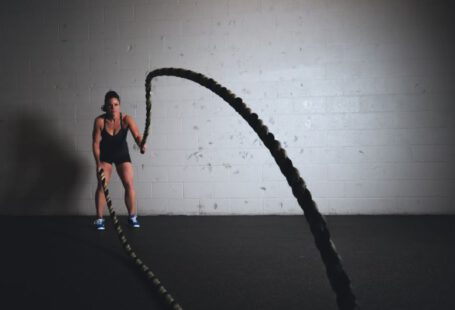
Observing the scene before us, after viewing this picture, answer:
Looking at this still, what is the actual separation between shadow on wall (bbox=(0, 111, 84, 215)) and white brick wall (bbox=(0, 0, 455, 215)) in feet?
0.05

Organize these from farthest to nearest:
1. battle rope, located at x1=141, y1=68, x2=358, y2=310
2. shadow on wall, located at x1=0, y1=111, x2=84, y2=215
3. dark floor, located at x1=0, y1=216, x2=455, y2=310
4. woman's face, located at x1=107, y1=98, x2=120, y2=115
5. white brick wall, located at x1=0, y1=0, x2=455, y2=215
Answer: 1. shadow on wall, located at x1=0, y1=111, x2=84, y2=215
2. white brick wall, located at x1=0, y1=0, x2=455, y2=215
3. woman's face, located at x1=107, y1=98, x2=120, y2=115
4. dark floor, located at x1=0, y1=216, x2=455, y2=310
5. battle rope, located at x1=141, y1=68, x2=358, y2=310

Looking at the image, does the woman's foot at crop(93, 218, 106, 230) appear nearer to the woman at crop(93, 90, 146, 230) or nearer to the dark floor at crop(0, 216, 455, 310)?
the woman at crop(93, 90, 146, 230)

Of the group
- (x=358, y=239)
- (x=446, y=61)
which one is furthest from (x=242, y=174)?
(x=446, y=61)

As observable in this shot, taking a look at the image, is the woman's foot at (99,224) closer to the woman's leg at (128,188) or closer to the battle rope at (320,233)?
the woman's leg at (128,188)

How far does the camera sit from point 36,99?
12.2ft

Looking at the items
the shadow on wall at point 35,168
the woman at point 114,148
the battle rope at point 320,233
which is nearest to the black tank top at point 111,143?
the woman at point 114,148

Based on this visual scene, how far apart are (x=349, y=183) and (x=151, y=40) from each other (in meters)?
2.71

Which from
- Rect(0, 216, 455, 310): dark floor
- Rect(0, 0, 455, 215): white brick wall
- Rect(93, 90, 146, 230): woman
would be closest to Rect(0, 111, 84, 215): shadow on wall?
Rect(0, 0, 455, 215): white brick wall

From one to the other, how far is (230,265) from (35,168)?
9.75 feet

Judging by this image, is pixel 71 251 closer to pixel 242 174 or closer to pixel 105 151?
pixel 105 151

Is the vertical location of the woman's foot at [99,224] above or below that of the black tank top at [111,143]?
below

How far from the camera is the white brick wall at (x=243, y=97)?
10.9 ft

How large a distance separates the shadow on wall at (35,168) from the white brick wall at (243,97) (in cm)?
2

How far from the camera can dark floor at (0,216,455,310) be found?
1.36 meters
